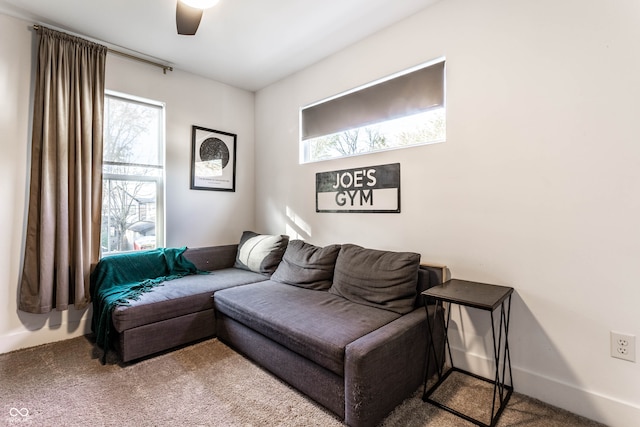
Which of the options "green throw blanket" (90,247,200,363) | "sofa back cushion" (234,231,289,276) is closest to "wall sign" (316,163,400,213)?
"sofa back cushion" (234,231,289,276)

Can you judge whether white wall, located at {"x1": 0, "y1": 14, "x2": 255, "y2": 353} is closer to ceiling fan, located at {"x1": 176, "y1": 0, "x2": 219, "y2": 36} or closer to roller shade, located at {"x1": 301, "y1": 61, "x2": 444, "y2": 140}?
roller shade, located at {"x1": 301, "y1": 61, "x2": 444, "y2": 140}

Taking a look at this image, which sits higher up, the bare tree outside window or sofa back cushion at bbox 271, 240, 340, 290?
the bare tree outside window

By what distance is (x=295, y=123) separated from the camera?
333cm

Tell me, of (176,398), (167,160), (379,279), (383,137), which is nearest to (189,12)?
(383,137)

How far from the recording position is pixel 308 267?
255 cm

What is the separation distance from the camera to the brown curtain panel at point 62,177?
2.32 meters

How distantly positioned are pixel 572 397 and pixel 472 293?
2.51 feet

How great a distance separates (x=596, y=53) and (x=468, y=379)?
201 centimetres

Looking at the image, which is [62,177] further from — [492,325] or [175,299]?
[492,325]

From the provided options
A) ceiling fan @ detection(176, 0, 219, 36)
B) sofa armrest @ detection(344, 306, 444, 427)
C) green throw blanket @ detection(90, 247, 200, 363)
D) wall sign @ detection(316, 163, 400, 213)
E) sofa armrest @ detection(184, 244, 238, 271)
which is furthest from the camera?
sofa armrest @ detection(184, 244, 238, 271)

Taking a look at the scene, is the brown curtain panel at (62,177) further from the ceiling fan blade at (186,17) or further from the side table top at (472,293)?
the side table top at (472,293)

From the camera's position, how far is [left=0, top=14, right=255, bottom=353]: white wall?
7.57 ft

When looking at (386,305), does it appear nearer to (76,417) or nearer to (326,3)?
(76,417)

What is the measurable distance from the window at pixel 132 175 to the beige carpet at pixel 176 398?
44.4 inches
